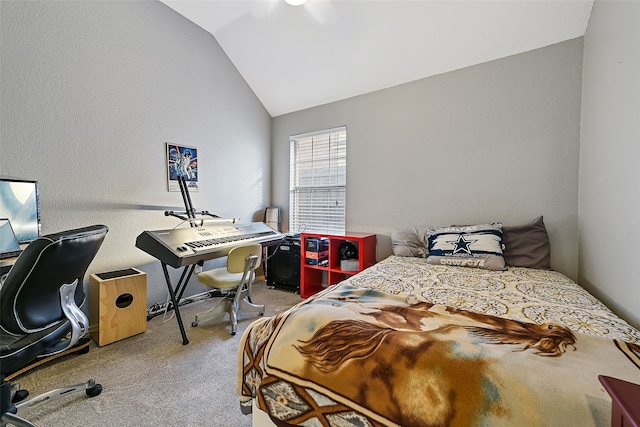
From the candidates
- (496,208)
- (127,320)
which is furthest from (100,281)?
(496,208)

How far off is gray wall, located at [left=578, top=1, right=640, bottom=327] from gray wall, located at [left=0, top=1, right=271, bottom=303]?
342 centimetres

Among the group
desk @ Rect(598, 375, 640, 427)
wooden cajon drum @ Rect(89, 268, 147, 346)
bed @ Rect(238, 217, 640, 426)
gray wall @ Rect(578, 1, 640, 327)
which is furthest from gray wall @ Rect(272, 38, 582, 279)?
wooden cajon drum @ Rect(89, 268, 147, 346)

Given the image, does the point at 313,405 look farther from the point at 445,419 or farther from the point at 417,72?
the point at 417,72

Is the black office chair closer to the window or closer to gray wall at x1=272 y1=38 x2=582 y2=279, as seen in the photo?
the window

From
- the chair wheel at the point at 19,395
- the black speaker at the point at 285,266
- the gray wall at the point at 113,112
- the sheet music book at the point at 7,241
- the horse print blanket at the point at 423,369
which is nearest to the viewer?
the horse print blanket at the point at 423,369

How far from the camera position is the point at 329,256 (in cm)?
290

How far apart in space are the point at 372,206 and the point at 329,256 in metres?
0.80

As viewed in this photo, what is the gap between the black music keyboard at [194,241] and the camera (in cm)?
197

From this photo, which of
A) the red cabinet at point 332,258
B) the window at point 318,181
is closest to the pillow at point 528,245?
the red cabinet at point 332,258

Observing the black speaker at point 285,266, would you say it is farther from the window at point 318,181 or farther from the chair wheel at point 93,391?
the chair wheel at point 93,391

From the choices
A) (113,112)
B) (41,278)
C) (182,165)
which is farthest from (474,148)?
(113,112)

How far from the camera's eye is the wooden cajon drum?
6.51ft

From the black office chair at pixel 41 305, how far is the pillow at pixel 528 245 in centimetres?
295

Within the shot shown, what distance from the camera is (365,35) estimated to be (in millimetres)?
2475
